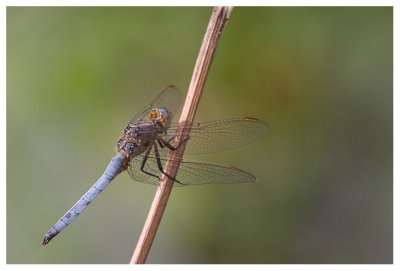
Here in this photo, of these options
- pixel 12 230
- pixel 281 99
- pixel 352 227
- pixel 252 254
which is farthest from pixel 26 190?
pixel 352 227

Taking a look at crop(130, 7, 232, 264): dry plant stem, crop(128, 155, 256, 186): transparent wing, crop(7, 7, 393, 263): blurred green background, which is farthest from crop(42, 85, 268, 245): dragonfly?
crop(7, 7, 393, 263): blurred green background

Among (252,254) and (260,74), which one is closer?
(252,254)

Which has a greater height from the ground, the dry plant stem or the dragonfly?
the dry plant stem

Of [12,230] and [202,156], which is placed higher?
[202,156]

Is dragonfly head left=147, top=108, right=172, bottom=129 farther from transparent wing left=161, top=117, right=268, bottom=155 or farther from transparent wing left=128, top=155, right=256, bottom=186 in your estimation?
transparent wing left=128, top=155, right=256, bottom=186

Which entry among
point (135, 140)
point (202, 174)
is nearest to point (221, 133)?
point (202, 174)

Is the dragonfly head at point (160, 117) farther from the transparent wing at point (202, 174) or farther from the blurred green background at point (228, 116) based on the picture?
the blurred green background at point (228, 116)

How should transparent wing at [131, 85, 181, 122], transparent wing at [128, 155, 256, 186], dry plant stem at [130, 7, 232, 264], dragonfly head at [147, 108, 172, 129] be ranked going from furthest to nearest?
transparent wing at [131, 85, 181, 122]
dragonfly head at [147, 108, 172, 129]
transparent wing at [128, 155, 256, 186]
dry plant stem at [130, 7, 232, 264]

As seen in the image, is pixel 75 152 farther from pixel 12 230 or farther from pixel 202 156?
pixel 202 156
